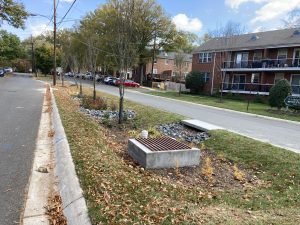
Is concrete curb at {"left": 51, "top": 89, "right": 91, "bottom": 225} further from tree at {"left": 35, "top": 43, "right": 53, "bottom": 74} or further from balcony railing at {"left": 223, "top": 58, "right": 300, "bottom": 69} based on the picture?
tree at {"left": 35, "top": 43, "right": 53, "bottom": 74}

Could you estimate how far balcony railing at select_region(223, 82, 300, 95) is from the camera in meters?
33.4

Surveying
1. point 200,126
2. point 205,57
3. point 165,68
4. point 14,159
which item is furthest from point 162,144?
point 165,68

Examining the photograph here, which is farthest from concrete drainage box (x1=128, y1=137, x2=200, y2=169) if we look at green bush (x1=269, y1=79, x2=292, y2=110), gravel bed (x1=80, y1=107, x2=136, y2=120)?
green bush (x1=269, y1=79, x2=292, y2=110)

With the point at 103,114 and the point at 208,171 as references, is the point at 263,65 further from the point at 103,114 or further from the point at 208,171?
the point at 208,171

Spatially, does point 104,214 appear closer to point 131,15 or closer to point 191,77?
point 131,15

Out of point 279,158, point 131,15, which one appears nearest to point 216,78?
point 131,15

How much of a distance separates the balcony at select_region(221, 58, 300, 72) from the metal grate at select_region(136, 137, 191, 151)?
2891cm

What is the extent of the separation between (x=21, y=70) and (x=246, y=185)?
4429 inches

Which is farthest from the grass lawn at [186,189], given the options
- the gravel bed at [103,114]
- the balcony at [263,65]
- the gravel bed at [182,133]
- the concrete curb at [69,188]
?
the balcony at [263,65]

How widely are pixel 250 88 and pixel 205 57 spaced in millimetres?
8835

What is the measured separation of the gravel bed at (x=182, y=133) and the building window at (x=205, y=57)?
32973 mm

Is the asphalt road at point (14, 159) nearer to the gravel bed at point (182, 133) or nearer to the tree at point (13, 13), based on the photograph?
the gravel bed at point (182, 133)

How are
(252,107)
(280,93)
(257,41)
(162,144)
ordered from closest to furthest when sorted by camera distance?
(162,144)
(280,93)
(252,107)
(257,41)

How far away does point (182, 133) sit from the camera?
1055 cm
